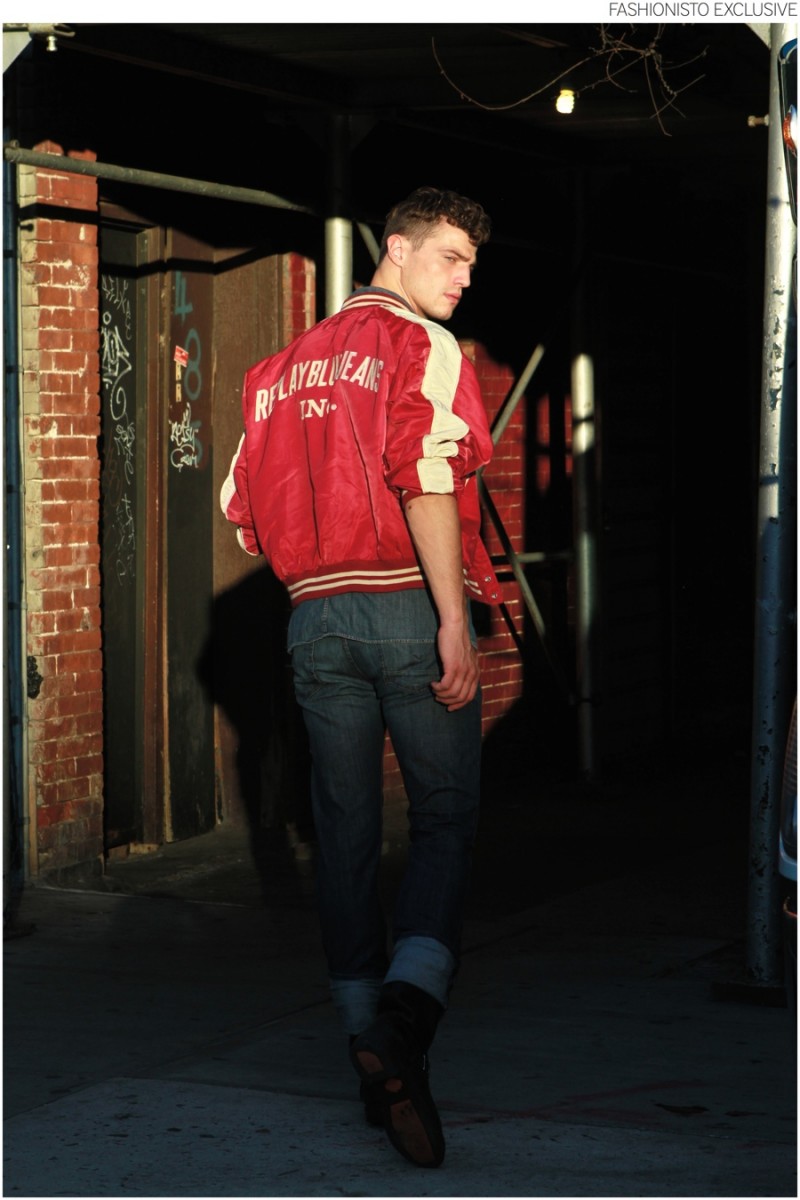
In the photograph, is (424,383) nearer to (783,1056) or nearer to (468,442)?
(468,442)

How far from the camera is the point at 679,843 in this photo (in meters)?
8.71

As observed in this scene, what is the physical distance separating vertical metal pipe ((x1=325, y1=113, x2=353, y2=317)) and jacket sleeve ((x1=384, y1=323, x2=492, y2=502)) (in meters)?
3.61

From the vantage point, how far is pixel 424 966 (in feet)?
14.3

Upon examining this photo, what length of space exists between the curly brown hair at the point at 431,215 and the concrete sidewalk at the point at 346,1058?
2.09 meters

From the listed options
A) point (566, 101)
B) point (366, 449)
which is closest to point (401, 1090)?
point (366, 449)

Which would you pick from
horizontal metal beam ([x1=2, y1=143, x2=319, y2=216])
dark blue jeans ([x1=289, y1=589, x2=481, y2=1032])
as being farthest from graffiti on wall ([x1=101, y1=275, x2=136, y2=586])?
dark blue jeans ([x1=289, y1=589, x2=481, y2=1032])

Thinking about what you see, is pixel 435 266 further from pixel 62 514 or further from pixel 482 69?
pixel 482 69

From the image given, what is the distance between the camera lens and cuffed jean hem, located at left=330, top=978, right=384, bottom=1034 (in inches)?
176

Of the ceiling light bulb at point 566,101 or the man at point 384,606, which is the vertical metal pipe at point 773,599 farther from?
the ceiling light bulb at point 566,101

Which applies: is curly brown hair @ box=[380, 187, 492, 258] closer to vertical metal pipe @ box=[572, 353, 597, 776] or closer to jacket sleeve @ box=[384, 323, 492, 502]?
jacket sleeve @ box=[384, 323, 492, 502]

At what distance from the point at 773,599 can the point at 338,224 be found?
316 centimetres

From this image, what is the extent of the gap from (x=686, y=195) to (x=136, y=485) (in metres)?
4.94

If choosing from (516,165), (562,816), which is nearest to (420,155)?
(516,165)

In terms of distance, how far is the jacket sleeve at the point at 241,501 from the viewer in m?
4.80
